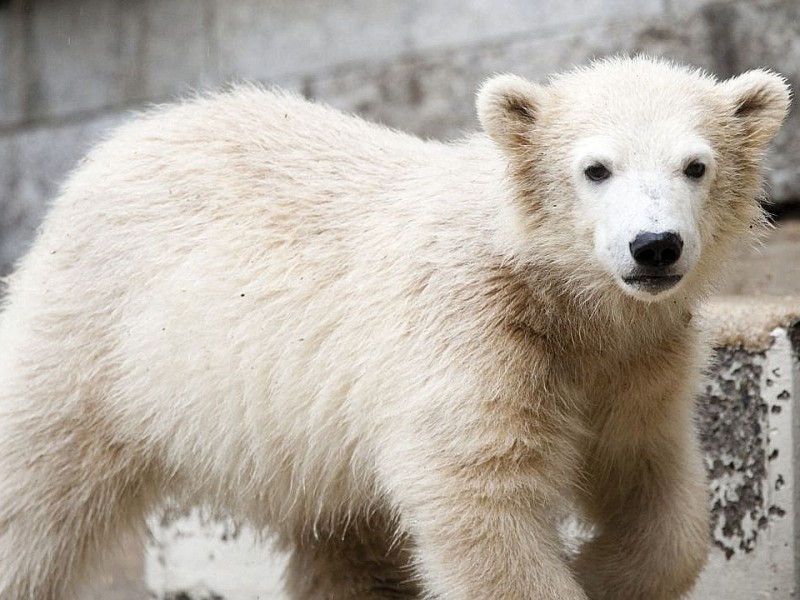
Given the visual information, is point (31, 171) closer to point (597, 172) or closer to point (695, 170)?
point (597, 172)

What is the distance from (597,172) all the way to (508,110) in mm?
445

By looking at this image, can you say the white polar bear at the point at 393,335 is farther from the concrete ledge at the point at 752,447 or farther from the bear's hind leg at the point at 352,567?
the concrete ledge at the point at 752,447

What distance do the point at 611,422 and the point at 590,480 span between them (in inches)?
14.1

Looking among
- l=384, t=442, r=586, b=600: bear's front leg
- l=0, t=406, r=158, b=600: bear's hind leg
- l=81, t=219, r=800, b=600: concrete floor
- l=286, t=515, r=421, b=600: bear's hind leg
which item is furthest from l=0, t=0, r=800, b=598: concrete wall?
l=384, t=442, r=586, b=600: bear's front leg

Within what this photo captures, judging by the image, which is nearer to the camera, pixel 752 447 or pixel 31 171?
pixel 752 447

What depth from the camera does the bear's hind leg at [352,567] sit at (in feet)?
19.0

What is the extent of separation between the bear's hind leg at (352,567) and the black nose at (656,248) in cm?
224

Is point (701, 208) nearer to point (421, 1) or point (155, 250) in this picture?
point (155, 250)

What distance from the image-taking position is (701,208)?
431cm

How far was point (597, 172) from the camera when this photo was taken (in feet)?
14.1

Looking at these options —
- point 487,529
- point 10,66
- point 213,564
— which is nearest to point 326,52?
point 10,66

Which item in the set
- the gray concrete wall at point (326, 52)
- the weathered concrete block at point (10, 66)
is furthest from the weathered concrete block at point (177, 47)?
the weathered concrete block at point (10, 66)

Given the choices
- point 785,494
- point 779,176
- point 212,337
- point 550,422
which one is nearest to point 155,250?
point 212,337

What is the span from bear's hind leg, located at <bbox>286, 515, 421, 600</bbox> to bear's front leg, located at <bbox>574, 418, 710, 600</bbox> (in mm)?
1006
